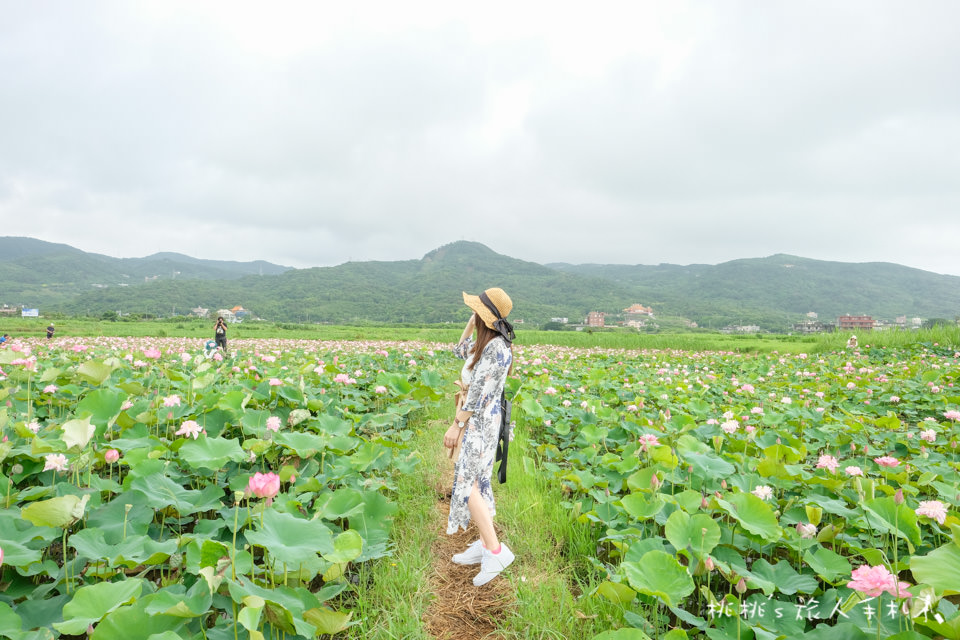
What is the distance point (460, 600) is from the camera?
2514mm

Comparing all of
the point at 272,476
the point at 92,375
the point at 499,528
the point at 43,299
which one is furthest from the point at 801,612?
the point at 43,299

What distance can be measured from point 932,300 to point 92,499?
739ft

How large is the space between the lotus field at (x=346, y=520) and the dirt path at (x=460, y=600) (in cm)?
23

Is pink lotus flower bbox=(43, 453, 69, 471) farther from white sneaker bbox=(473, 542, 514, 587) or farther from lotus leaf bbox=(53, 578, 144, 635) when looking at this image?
white sneaker bbox=(473, 542, 514, 587)

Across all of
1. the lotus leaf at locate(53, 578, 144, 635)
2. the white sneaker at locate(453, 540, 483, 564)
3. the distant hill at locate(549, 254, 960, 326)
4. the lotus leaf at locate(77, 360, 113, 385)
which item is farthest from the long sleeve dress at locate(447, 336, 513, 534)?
the distant hill at locate(549, 254, 960, 326)

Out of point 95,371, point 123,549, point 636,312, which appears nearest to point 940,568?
point 123,549

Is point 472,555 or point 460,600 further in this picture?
point 472,555

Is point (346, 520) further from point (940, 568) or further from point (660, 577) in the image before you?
point (940, 568)

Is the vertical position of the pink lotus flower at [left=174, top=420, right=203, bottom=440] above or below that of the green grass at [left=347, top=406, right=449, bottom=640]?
above

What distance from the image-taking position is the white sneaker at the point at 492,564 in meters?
2.62

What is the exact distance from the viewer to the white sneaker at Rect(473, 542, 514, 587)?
2619 mm

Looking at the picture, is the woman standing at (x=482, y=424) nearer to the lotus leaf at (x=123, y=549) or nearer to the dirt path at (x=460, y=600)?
the dirt path at (x=460, y=600)

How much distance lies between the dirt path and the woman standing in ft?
0.31

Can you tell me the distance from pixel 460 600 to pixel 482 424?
3.23 ft
